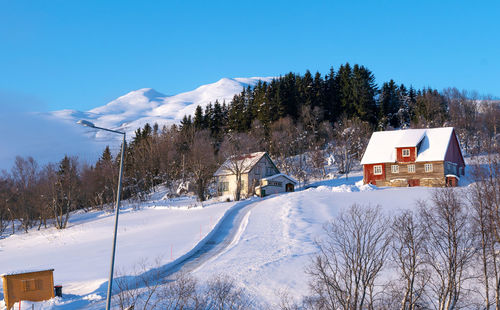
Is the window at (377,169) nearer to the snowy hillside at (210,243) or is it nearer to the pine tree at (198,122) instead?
the snowy hillside at (210,243)

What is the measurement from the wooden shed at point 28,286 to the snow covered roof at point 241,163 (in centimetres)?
4592

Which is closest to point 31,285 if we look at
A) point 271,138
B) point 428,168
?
point 428,168

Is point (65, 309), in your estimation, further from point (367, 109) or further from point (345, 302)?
point (367, 109)

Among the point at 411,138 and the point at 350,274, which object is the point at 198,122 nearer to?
the point at 411,138

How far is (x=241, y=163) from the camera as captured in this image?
244 ft

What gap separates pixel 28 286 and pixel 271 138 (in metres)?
70.1

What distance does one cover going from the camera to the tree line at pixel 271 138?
83.1 meters

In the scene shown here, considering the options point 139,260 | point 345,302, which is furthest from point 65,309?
point 345,302

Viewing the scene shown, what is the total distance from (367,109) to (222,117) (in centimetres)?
3354

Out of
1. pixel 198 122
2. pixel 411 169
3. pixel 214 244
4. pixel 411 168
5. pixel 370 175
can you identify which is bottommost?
pixel 214 244

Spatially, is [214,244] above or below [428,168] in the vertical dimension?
below

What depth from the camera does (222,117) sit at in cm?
11250

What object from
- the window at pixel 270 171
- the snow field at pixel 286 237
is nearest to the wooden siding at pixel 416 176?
the snow field at pixel 286 237

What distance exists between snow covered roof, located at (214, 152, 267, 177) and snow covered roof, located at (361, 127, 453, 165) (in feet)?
55.6
